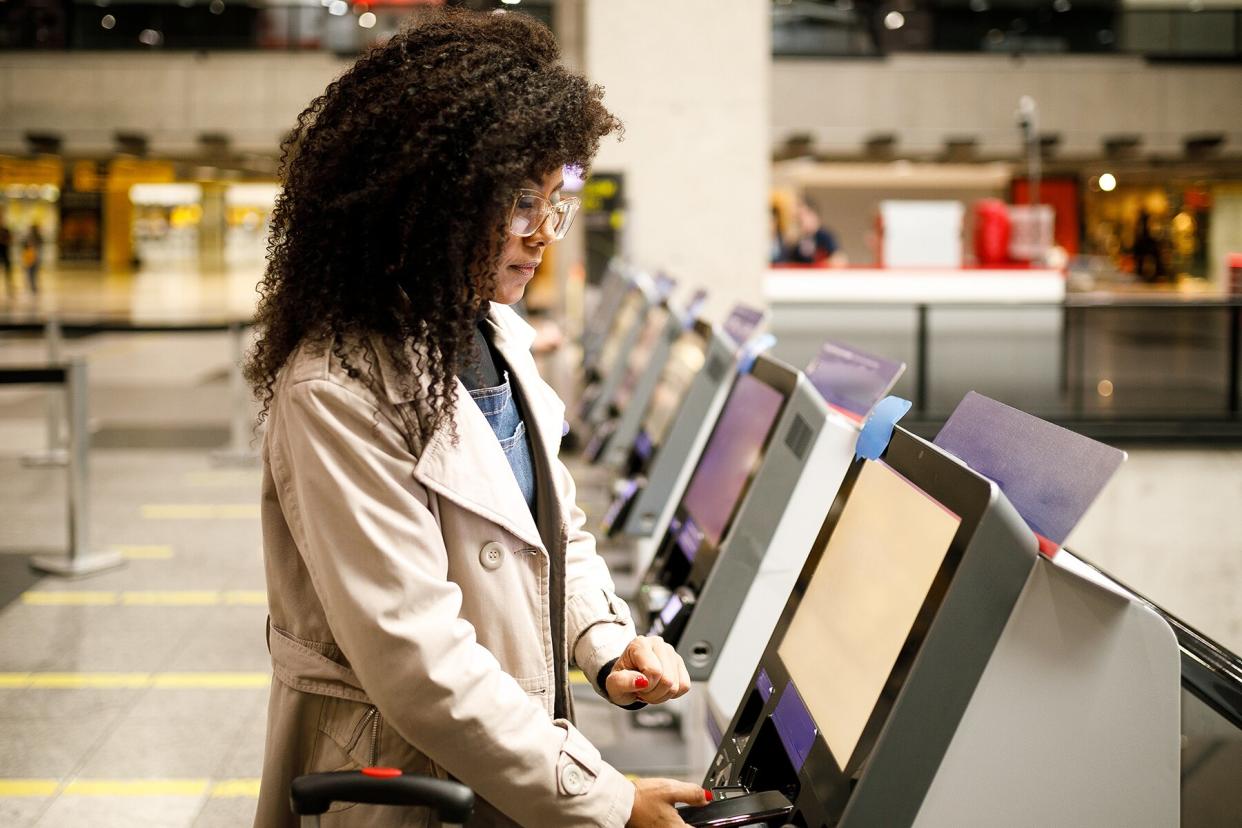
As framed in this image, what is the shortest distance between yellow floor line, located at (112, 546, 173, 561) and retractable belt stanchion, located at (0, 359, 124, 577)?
139mm

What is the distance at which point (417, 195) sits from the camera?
1470mm

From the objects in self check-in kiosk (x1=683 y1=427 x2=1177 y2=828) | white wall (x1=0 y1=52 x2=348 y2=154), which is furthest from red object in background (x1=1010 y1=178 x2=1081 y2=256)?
self check-in kiosk (x1=683 y1=427 x2=1177 y2=828)

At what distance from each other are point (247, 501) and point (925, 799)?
665 cm

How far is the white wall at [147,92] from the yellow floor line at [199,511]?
60.3 ft

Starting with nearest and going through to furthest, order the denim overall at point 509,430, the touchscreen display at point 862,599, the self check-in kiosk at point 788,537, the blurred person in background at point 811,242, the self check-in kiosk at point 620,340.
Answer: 1. the touchscreen display at point 862,599
2. the denim overall at point 509,430
3. the self check-in kiosk at point 788,537
4. the self check-in kiosk at point 620,340
5. the blurred person in background at point 811,242

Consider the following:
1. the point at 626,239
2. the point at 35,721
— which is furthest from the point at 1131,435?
the point at 35,721

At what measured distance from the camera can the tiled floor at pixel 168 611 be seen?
364 cm

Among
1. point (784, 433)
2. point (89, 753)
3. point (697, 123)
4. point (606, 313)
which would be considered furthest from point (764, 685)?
point (697, 123)

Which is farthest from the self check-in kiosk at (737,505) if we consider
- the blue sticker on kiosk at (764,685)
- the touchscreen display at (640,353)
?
the touchscreen display at (640,353)

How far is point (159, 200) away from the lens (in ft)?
140

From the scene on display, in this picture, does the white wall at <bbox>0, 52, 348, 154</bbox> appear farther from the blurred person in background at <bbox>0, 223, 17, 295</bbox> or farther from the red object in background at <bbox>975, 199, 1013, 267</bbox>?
the red object in background at <bbox>975, 199, 1013, 267</bbox>

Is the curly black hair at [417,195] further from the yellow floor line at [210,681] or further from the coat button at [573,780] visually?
the yellow floor line at [210,681]

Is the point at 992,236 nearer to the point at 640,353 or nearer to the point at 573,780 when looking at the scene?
the point at 640,353

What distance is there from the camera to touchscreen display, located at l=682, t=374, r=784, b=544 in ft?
8.30
